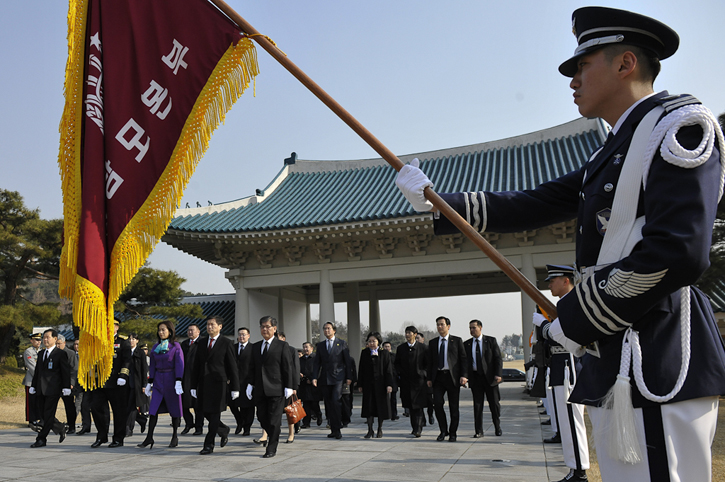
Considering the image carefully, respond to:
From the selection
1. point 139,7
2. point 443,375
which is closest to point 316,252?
point 443,375

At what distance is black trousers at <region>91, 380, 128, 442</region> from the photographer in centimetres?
809

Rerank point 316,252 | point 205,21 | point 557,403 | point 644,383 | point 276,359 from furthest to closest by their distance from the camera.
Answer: point 316,252 → point 276,359 → point 557,403 → point 205,21 → point 644,383

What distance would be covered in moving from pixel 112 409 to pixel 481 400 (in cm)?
552

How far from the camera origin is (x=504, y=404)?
1388 centimetres

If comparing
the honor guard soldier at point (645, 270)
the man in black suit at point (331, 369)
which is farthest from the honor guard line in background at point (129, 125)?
the man in black suit at point (331, 369)

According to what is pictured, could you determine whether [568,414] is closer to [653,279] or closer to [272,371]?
[272,371]

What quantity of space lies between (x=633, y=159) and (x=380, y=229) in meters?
11.8

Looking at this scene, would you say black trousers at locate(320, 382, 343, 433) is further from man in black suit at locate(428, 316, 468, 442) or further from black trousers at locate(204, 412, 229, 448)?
black trousers at locate(204, 412, 229, 448)

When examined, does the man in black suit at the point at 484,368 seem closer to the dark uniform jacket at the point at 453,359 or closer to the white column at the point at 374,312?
the dark uniform jacket at the point at 453,359

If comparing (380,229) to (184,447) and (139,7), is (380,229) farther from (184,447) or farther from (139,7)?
(139,7)

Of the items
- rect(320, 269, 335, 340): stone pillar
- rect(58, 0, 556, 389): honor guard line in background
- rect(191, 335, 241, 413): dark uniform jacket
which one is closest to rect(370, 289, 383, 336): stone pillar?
rect(320, 269, 335, 340): stone pillar

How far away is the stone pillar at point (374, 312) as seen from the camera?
18453mm

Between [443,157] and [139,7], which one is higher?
[443,157]

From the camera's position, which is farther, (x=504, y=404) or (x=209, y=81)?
(x=504, y=404)
